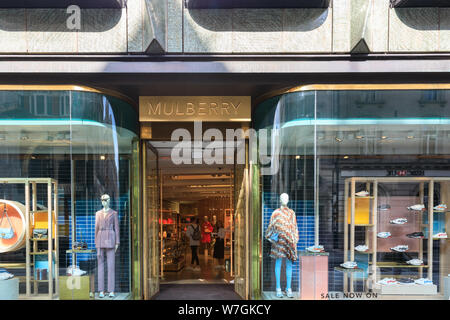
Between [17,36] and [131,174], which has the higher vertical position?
[17,36]

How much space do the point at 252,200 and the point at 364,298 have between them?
7.98 feet

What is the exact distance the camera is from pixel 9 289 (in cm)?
512

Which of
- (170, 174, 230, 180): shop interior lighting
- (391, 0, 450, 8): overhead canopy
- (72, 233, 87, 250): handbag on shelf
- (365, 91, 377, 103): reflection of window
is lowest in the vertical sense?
(72, 233, 87, 250): handbag on shelf

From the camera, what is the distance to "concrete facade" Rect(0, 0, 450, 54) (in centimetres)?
488

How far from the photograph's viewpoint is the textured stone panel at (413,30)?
4.89 m

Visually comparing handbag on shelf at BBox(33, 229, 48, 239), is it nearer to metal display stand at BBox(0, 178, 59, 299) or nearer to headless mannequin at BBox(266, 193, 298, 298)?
metal display stand at BBox(0, 178, 59, 299)

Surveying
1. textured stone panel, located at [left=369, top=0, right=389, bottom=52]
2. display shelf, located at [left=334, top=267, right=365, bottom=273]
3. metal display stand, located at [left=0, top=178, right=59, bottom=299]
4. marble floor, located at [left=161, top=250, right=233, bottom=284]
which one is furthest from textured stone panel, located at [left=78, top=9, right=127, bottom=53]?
marble floor, located at [left=161, top=250, right=233, bottom=284]

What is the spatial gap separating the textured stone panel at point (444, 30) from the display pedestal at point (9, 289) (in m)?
7.79

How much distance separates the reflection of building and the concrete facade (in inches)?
0.6

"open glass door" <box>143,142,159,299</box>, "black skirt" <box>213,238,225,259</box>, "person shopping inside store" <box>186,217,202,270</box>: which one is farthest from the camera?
"black skirt" <box>213,238,225,259</box>

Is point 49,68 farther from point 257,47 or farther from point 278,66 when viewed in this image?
point 278,66

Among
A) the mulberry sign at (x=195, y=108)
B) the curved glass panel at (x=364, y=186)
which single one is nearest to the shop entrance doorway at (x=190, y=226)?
the mulberry sign at (x=195, y=108)

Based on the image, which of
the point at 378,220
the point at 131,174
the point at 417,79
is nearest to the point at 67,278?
the point at 131,174

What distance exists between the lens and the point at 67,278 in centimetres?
510
